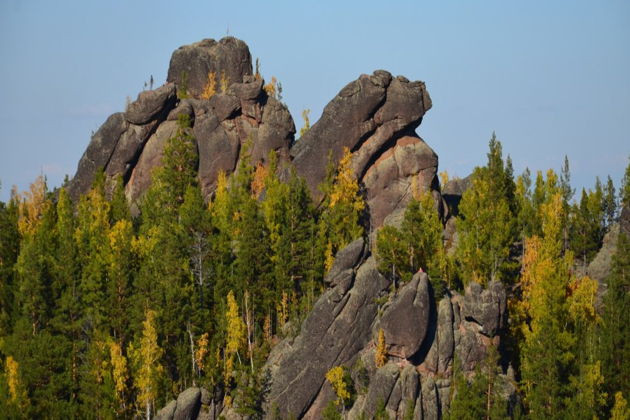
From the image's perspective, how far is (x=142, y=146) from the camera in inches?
4911

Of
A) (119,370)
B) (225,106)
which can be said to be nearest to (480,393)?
(119,370)

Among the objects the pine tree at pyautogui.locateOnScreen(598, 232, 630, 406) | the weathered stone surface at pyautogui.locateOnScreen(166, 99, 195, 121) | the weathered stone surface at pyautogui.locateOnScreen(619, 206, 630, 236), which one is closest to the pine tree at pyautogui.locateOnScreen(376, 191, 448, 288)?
the pine tree at pyautogui.locateOnScreen(598, 232, 630, 406)

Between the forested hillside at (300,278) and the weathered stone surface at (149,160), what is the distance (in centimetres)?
21

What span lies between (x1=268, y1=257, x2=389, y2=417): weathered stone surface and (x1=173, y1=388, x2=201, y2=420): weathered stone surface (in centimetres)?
579

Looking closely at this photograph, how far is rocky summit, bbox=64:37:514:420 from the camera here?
98.9 metres

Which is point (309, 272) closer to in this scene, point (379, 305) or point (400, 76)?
point (379, 305)

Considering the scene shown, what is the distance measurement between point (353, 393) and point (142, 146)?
38106 mm

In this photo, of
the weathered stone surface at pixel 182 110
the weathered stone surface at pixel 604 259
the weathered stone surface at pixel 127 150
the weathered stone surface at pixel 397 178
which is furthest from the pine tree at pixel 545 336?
the weathered stone surface at pixel 127 150

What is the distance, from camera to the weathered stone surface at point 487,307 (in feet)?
329

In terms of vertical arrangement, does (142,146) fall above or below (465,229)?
above

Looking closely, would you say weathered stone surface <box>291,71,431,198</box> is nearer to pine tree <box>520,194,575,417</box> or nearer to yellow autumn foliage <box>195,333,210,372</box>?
pine tree <box>520,194,575,417</box>

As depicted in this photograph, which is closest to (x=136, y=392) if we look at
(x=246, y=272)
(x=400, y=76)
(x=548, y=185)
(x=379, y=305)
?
(x=246, y=272)

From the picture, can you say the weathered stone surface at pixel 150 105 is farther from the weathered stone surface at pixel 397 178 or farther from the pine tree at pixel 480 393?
the pine tree at pixel 480 393

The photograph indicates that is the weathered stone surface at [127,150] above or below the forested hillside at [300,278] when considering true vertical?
above
